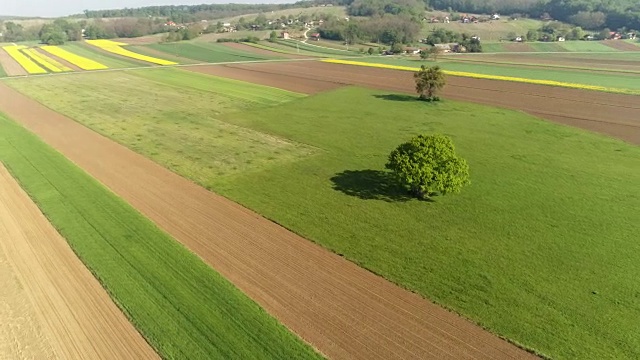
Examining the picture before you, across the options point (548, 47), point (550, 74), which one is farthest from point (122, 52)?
point (548, 47)

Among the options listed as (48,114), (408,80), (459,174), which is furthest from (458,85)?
(48,114)

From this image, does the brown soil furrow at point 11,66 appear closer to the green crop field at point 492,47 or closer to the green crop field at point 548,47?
the green crop field at point 492,47

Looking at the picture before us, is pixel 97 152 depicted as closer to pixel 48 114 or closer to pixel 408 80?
pixel 48 114

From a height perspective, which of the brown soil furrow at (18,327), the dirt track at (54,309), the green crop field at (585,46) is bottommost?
the brown soil furrow at (18,327)

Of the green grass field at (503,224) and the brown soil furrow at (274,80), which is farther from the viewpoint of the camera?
the brown soil furrow at (274,80)

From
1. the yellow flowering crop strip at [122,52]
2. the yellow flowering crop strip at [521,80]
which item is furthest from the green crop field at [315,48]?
the yellow flowering crop strip at [122,52]

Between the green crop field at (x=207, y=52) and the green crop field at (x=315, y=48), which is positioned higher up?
the green crop field at (x=315, y=48)

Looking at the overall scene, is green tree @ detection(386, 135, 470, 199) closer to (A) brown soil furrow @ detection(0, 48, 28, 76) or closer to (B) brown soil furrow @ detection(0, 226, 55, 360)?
(B) brown soil furrow @ detection(0, 226, 55, 360)

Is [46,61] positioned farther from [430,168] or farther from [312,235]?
[430,168]
